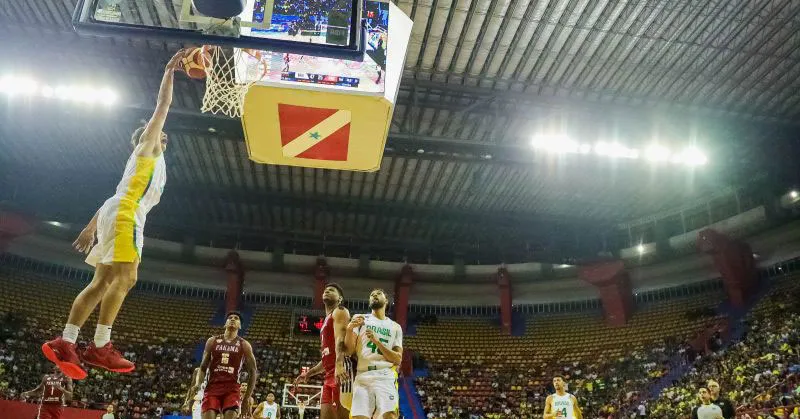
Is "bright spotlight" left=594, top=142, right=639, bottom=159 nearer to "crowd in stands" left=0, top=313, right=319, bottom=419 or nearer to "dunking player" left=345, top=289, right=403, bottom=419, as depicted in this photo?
"dunking player" left=345, top=289, right=403, bottom=419

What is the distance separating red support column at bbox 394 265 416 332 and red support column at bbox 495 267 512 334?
15.1ft

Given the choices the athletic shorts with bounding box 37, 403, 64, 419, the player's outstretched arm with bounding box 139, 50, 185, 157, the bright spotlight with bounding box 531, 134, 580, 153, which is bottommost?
the athletic shorts with bounding box 37, 403, 64, 419

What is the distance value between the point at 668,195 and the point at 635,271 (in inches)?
198

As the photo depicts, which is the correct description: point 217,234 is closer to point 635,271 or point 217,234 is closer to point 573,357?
point 573,357

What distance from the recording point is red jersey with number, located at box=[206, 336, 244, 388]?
23.5ft

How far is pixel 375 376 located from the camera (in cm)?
583

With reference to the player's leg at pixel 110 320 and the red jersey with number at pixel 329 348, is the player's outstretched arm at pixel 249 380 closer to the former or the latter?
the red jersey with number at pixel 329 348

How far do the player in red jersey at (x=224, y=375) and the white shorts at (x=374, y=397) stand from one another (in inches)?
65.5

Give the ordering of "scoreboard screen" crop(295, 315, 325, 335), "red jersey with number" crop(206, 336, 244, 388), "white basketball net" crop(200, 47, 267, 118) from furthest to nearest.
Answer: "scoreboard screen" crop(295, 315, 325, 335)
"white basketball net" crop(200, 47, 267, 118)
"red jersey with number" crop(206, 336, 244, 388)

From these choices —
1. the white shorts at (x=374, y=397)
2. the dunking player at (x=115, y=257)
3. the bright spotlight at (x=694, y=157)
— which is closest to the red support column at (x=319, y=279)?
the bright spotlight at (x=694, y=157)

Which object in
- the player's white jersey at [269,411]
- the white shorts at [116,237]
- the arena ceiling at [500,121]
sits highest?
the arena ceiling at [500,121]

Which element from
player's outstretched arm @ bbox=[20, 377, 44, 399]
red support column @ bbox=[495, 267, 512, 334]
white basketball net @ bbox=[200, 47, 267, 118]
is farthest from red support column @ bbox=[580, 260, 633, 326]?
white basketball net @ bbox=[200, 47, 267, 118]

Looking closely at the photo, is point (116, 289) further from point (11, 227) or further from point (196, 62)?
point (11, 227)

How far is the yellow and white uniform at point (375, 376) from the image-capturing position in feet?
18.8
